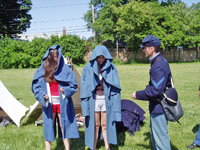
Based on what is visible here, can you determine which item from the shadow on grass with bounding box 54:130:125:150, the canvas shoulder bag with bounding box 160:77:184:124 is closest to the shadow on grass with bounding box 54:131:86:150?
the shadow on grass with bounding box 54:130:125:150

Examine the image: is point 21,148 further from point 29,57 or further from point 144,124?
point 29,57

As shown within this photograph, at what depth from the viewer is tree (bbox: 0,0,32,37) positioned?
128 ft

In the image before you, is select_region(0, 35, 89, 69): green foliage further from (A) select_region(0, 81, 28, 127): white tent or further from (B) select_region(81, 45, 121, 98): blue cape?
(B) select_region(81, 45, 121, 98): blue cape

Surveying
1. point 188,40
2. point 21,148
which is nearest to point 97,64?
point 21,148

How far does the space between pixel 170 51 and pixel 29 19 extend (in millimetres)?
27524

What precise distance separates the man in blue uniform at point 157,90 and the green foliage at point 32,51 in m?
24.3

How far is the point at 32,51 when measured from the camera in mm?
26516

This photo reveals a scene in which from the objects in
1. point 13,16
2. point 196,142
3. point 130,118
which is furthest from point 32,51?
point 196,142

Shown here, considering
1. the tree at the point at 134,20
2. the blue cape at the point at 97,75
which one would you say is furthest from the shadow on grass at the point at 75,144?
the tree at the point at 134,20

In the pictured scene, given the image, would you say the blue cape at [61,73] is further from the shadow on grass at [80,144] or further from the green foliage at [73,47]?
the green foliage at [73,47]

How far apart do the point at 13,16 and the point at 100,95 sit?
1605 inches

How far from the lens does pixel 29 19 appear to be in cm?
4088

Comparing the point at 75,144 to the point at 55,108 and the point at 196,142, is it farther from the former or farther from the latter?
the point at 196,142

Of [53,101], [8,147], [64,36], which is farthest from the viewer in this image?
[64,36]
